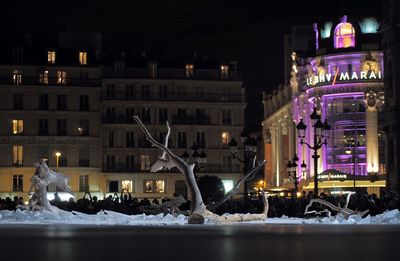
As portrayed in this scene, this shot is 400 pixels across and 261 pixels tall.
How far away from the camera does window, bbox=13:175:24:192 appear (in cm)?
9575

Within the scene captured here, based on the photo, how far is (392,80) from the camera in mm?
60594

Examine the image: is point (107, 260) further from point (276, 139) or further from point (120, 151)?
point (276, 139)

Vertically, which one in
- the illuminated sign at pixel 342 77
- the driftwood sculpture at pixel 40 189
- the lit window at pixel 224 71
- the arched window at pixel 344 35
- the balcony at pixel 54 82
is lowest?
the driftwood sculpture at pixel 40 189

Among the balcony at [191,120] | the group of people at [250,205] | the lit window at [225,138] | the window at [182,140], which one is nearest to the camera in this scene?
the group of people at [250,205]

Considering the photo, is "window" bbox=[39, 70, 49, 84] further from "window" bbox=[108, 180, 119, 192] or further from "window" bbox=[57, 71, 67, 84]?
"window" bbox=[108, 180, 119, 192]

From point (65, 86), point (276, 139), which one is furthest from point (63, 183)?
point (276, 139)

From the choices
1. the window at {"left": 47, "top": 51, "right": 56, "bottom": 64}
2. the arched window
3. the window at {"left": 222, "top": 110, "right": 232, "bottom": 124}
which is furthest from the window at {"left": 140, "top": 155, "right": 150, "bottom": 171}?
the arched window

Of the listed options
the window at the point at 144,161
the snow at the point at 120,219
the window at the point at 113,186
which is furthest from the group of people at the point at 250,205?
the window at the point at 144,161

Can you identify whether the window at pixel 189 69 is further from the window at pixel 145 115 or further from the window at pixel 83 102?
the window at pixel 83 102

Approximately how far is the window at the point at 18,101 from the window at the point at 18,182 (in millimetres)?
6889

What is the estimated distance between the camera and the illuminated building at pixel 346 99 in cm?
9825

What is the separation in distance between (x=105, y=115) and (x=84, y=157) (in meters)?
4.88

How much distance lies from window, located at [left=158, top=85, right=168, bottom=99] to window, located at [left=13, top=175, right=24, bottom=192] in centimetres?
1668

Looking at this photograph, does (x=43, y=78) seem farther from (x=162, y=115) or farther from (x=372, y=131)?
(x=372, y=131)
